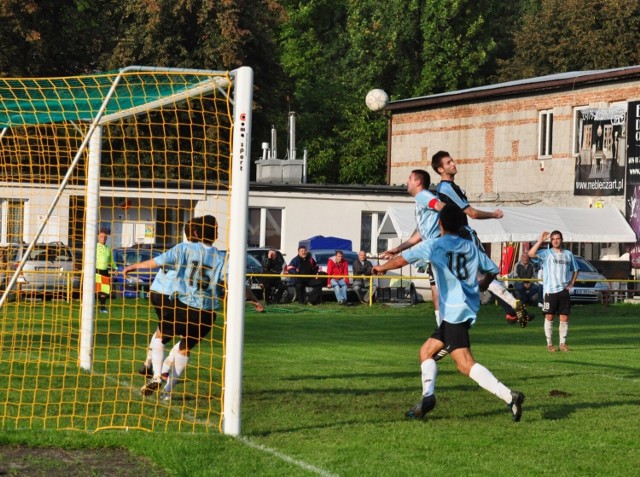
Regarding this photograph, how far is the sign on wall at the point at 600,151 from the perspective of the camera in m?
43.6

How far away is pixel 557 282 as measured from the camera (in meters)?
19.9

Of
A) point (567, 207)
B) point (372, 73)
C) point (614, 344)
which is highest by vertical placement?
point (372, 73)

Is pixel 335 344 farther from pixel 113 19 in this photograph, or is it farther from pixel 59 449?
pixel 113 19

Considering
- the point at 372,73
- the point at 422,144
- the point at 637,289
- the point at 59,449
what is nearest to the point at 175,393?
the point at 59,449

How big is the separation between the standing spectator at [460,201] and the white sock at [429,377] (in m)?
1.30

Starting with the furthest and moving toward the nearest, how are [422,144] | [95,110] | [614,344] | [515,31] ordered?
[515,31], [422,144], [614,344], [95,110]

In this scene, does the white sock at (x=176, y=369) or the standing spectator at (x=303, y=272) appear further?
the standing spectator at (x=303, y=272)

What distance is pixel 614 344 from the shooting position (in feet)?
72.2

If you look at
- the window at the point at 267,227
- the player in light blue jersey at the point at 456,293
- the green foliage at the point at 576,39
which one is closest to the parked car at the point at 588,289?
the window at the point at 267,227

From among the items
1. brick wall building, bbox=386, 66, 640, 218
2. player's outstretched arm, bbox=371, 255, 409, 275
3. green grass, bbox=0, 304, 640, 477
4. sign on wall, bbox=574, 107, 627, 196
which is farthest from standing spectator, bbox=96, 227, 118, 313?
sign on wall, bbox=574, 107, 627, 196

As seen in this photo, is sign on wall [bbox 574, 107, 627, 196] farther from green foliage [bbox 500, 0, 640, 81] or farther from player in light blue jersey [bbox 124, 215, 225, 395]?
player in light blue jersey [bbox 124, 215, 225, 395]

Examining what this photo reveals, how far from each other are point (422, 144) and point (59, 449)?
45.1 m

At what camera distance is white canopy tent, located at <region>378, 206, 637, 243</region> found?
123 feet

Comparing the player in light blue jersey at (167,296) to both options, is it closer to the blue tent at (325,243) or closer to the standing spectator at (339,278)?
the standing spectator at (339,278)
